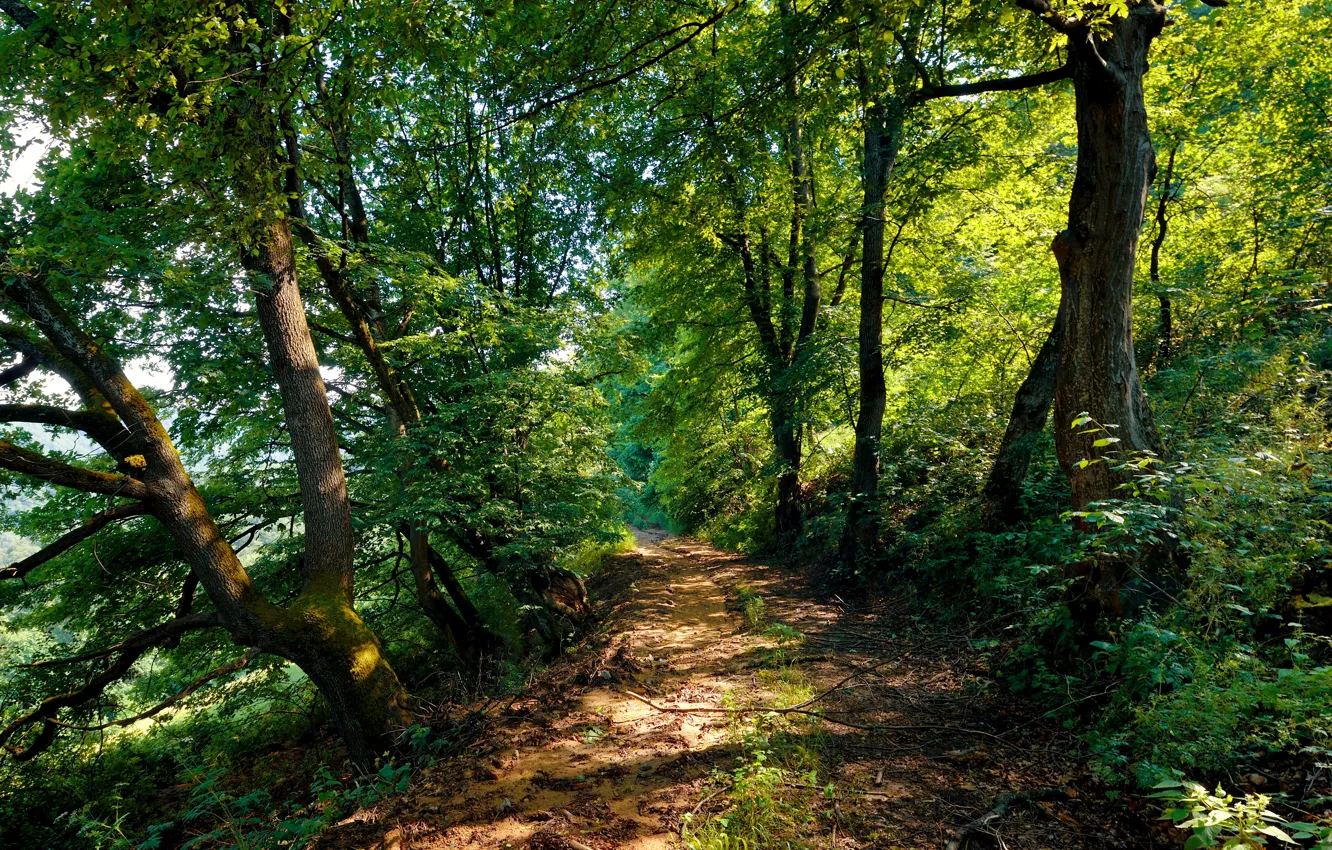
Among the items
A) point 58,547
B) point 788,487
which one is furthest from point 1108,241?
point 788,487

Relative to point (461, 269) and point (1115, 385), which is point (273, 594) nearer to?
point (461, 269)

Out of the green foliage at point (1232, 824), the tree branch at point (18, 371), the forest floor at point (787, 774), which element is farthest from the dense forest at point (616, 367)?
the tree branch at point (18, 371)

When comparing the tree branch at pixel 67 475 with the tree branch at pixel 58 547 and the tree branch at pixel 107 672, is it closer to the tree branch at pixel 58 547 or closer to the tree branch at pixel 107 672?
the tree branch at pixel 58 547

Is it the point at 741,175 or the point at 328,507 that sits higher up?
the point at 741,175

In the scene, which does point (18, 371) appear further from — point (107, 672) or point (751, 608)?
point (751, 608)

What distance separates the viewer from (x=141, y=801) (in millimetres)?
8078

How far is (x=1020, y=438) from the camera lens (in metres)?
6.35

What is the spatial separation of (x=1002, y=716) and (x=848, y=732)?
3.54ft

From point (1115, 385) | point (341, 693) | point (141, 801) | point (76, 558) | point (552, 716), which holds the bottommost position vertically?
point (141, 801)

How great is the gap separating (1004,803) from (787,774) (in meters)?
1.18

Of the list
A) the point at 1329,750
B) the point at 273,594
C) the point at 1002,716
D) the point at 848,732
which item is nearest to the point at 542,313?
the point at 273,594

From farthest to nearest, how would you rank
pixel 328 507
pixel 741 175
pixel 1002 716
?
pixel 741 175 < pixel 328 507 < pixel 1002 716

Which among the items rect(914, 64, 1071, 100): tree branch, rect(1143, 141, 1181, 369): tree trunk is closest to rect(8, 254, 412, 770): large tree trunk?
rect(914, 64, 1071, 100): tree branch

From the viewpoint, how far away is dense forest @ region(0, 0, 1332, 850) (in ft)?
11.7
